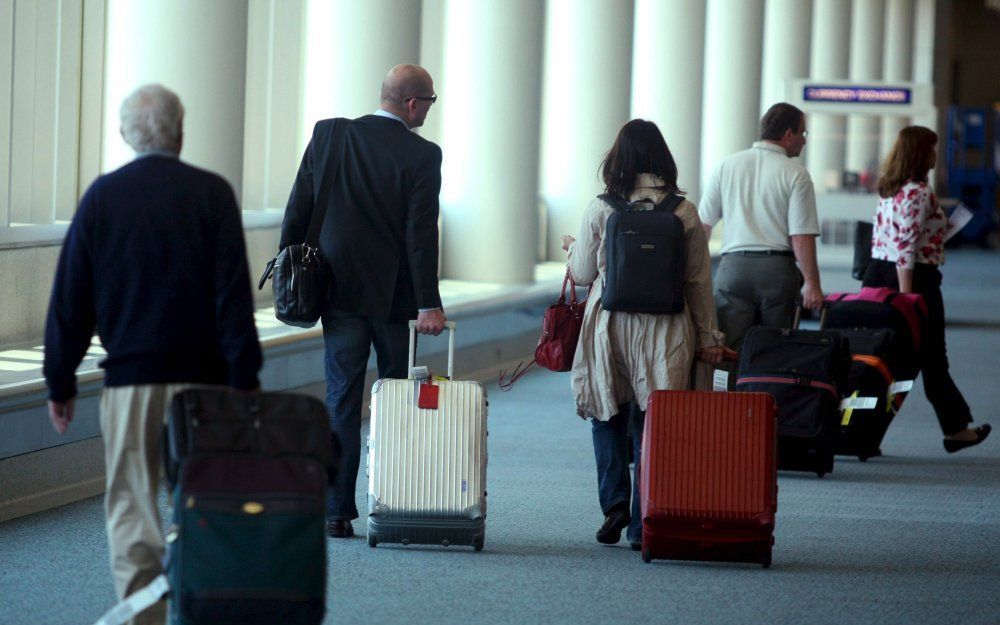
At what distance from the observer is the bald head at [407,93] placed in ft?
16.4

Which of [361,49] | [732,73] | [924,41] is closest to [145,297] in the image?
[361,49]

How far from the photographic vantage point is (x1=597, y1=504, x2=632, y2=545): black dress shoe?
16.9 ft

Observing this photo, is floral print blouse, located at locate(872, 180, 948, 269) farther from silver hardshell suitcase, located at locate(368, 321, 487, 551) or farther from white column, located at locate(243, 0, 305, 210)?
white column, located at locate(243, 0, 305, 210)

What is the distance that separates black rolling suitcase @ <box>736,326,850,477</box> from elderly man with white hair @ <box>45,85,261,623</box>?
11.4 feet

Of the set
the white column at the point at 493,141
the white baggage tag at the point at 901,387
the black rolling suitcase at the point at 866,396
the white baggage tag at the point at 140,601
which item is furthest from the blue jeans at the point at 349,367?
the white column at the point at 493,141

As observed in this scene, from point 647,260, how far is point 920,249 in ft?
9.56

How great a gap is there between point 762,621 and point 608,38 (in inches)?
403

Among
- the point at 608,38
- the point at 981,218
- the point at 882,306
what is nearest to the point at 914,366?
the point at 882,306

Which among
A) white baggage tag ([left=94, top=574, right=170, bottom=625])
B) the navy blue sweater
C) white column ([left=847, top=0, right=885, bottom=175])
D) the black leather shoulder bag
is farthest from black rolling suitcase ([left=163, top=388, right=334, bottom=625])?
white column ([left=847, top=0, right=885, bottom=175])

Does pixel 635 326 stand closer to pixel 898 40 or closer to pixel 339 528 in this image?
pixel 339 528

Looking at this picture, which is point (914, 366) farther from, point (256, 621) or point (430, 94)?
point (256, 621)

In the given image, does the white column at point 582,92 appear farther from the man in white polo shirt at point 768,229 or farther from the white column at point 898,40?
the white column at point 898,40

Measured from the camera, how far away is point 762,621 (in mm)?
4277

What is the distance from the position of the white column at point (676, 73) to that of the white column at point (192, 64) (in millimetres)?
9606
